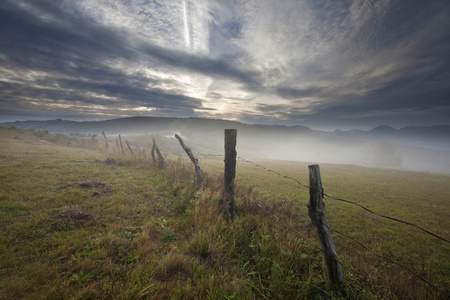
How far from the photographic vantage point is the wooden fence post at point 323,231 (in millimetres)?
2876

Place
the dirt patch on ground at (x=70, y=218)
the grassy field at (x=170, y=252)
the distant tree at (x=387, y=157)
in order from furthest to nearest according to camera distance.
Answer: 1. the distant tree at (x=387, y=157)
2. the dirt patch on ground at (x=70, y=218)
3. the grassy field at (x=170, y=252)

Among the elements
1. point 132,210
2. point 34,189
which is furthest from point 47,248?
point 34,189

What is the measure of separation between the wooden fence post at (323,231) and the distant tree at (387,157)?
341 ft

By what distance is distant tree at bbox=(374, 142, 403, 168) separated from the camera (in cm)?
7788

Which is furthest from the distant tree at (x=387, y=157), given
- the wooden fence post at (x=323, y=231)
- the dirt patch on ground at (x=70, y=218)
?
the dirt patch on ground at (x=70, y=218)

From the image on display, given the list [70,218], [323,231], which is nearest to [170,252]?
[323,231]

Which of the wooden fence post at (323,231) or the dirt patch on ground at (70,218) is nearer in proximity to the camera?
the wooden fence post at (323,231)

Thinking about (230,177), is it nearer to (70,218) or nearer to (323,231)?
(323,231)

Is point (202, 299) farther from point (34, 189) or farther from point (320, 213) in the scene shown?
point (34, 189)

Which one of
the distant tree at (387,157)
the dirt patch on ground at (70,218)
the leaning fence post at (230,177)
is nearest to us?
the dirt patch on ground at (70,218)

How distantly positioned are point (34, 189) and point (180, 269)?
800cm

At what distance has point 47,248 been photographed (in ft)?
12.3

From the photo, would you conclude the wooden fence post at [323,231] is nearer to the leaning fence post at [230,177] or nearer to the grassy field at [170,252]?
the grassy field at [170,252]

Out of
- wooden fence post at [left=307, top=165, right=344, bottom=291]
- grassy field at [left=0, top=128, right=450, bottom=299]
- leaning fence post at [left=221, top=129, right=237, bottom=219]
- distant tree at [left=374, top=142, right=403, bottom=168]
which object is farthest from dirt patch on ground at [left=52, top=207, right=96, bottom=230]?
distant tree at [left=374, top=142, right=403, bottom=168]
